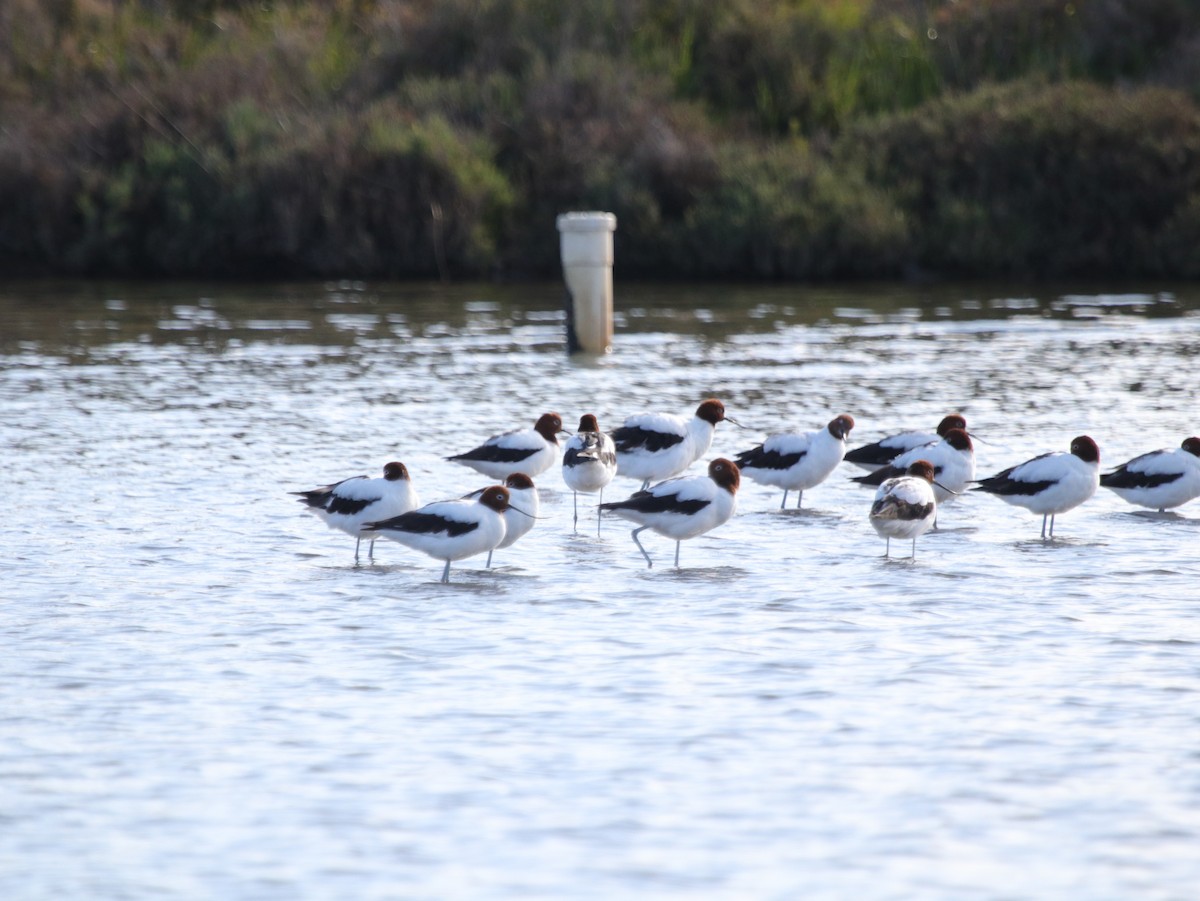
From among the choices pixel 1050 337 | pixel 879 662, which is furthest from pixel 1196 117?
pixel 879 662

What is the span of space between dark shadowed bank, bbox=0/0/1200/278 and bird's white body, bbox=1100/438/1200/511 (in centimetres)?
1904

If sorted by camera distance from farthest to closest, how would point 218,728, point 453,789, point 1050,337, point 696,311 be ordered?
point 696,311, point 1050,337, point 218,728, point 453,789

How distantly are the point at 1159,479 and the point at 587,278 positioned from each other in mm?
10201

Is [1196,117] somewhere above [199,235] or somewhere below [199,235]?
above

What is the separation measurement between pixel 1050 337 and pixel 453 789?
17763mm

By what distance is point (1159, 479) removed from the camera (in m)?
11.7

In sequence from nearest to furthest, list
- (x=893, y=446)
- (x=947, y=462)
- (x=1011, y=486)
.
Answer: (x=1011, y=486), (x=947, y=462), (x=893, y=446)

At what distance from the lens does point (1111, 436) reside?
15000 millimetres

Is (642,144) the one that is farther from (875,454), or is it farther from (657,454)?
(657,454)

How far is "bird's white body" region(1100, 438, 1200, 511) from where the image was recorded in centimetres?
1164

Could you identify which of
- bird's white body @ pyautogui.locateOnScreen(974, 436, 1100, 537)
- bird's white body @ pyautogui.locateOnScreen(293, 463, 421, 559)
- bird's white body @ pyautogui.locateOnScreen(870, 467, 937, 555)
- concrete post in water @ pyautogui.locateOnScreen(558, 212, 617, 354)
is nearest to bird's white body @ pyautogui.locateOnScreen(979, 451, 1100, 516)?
bird's white body @ pyautogui.locateOnScreen(974, 436, 1100, 537)

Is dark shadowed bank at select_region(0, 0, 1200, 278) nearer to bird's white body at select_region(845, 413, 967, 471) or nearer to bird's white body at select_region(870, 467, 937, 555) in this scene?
bird's white body at select_region(845, 413, 967, 471)

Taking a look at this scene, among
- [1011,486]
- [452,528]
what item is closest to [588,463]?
[452,528]

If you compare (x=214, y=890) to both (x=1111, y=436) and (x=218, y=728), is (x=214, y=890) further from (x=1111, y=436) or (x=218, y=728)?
(x=1111, y=436)
